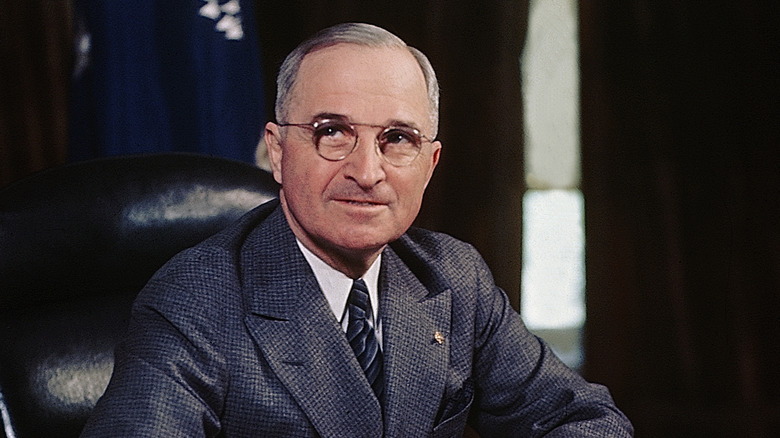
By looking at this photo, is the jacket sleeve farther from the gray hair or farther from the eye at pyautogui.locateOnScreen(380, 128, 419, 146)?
the gray hair

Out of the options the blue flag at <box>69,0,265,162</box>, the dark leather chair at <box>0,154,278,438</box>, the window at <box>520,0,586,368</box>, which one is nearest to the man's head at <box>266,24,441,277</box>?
the dark leather chair at <box>0,154,278,438</box>

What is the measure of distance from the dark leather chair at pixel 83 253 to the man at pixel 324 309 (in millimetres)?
179

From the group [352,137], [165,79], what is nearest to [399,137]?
[352,137]

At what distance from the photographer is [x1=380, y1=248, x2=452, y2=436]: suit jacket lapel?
1259mm

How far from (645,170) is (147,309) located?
8.21ft

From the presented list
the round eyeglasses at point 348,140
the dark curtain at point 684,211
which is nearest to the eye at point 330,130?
the round eyeglasses at point 348,140

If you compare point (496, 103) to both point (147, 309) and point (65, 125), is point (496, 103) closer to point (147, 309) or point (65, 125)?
point (65, 125)

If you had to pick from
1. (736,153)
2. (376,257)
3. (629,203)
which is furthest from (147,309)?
(736,153)

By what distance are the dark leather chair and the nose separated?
0.38 meters

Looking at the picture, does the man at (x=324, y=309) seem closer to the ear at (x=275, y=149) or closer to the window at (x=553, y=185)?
the ear at (x=275, y=149)

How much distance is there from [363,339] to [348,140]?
320 mm

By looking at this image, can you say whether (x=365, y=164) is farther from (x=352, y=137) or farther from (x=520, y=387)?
(x=520, y=387)

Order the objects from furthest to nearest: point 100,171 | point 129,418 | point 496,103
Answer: point 496,103
point 100,171
point 129,418

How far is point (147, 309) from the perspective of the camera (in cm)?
115
